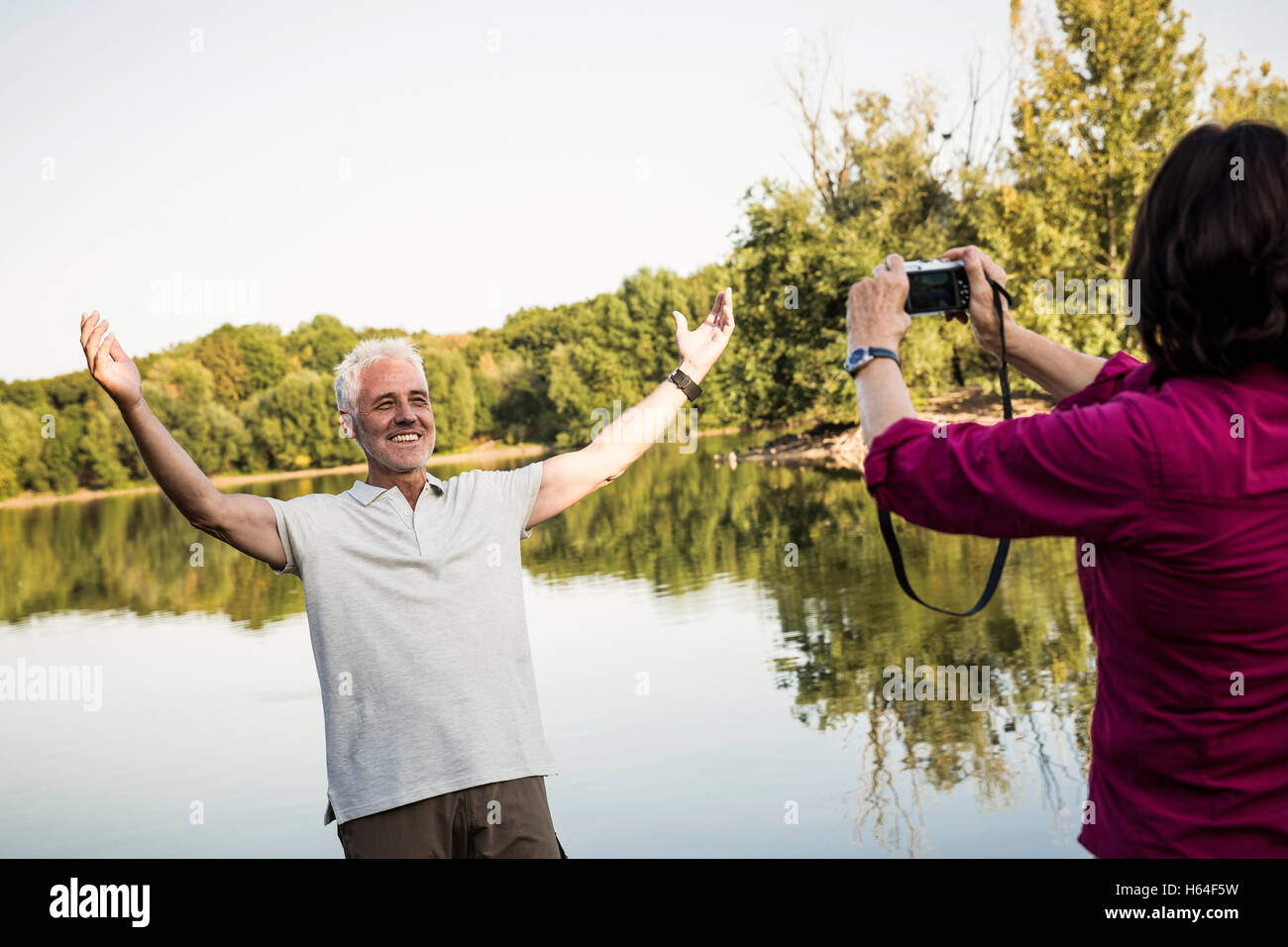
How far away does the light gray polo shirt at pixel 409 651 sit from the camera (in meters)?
2.63

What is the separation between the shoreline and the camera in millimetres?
53719

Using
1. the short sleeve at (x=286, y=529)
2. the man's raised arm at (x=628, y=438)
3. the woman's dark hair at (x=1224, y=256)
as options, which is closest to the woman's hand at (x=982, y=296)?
the woman's dark hair at (x=1224, y=256)

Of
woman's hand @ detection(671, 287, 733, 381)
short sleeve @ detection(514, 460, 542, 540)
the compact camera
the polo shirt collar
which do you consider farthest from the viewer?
woman's hand @ detection(671, 287, 733, 381)

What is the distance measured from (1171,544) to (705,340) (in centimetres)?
189

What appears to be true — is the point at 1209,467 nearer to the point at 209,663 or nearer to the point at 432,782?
the point at 432,782

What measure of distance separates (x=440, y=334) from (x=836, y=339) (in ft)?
166

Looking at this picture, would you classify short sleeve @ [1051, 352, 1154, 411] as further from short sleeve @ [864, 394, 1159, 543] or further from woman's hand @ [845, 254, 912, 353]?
woman's hand @ [845, 254, 912, 353]

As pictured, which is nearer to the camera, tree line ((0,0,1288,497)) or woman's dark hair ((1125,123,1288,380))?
woman's dark hair ((1125,123,1288,380))

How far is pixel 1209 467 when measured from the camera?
159 cm

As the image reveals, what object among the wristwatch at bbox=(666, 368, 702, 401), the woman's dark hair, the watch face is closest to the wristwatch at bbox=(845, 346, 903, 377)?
the watch face

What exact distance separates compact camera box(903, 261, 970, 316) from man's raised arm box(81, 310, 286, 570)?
1447 millimetres

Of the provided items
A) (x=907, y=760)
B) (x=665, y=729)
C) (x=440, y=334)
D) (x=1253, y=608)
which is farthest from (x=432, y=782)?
(x=440, y=334)

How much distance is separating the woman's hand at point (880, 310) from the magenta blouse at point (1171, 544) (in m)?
0.21

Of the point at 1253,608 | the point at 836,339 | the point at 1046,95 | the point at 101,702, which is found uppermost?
the point at 1046,95
